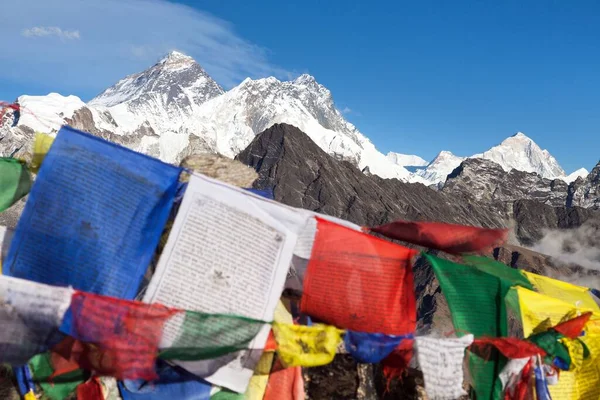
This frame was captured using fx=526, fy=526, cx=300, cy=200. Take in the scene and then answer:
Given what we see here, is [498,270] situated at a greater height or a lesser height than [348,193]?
lesser

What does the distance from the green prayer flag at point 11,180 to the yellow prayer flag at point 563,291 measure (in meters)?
4.78

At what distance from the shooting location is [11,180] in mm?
3857

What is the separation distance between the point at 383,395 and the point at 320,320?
1.49 metres

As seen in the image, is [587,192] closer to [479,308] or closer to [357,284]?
[479,308]

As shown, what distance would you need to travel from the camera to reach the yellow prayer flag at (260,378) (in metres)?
3.85

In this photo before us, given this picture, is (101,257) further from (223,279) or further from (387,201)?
(387,201)

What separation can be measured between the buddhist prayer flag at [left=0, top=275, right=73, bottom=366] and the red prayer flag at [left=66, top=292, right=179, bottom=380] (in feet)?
0.37

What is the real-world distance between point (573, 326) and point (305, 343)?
255cm

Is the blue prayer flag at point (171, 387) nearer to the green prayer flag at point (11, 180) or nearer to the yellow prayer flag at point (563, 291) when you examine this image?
the green prayer flag at point (11, 180)

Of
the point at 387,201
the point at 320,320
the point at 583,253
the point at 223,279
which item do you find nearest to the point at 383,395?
the point at 320,320

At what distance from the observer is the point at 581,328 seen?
15.6ft

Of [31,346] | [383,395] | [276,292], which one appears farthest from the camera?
[383,395]

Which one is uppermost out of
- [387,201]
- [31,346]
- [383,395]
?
[387,201]

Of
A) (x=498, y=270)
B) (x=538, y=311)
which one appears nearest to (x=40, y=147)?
(x=498, y=270)
